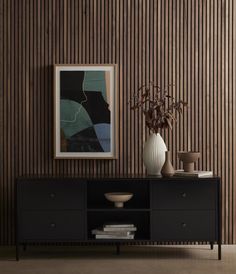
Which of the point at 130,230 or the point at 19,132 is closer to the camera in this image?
the point at 130,230

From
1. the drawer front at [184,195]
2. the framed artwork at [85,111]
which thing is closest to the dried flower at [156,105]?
the framed artwork at [85,111]

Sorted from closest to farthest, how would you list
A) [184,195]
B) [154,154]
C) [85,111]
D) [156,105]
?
[184,195] < [154,154] < [156,105] < [85,111]

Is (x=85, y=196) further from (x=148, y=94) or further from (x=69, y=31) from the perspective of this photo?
(x=69, y=31)

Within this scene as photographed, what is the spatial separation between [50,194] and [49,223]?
0.22 m

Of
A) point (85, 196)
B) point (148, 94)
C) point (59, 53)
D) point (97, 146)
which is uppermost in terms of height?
point (59, 53)

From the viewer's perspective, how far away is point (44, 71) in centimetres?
509

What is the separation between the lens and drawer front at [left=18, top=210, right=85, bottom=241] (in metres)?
4.64

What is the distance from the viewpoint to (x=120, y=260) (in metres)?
4.64

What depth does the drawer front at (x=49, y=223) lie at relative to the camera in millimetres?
4645

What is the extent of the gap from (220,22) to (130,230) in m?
1.85

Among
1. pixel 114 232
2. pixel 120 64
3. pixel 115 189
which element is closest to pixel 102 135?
pixel 115 189

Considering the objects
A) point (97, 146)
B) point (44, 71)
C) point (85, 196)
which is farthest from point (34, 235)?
point (44, 71)

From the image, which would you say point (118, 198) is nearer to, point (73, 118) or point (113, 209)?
point (113, 209)

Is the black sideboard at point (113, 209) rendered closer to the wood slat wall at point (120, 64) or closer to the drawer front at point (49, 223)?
the drawer front at point (49, 223)
